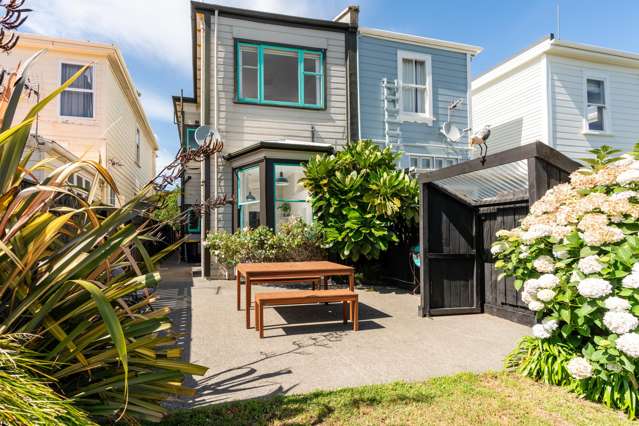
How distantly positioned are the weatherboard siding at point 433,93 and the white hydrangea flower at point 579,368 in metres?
8.87

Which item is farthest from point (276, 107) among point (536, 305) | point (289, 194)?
point (536, 305)

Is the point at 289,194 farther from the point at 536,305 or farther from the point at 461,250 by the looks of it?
the point at 536,305

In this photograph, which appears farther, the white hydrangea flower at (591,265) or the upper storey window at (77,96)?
the upper storey window at (77,96)

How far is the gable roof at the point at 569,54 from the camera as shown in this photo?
12211mm

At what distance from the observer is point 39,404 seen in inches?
57.5

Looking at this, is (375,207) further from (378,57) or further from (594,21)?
(594,21)

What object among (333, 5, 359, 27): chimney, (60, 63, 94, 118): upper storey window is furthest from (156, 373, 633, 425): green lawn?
(60, 63, 94, 118): upper storey window

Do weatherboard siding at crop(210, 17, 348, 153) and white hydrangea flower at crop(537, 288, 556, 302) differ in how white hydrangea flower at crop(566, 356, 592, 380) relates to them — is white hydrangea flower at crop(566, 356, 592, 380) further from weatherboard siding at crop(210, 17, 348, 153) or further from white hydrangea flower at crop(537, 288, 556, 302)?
weatherboard siding at crop(210, 17, 348, 153)

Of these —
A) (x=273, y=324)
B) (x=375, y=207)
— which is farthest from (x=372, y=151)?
(x=273, y=324)

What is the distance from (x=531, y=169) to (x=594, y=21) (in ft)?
39.5

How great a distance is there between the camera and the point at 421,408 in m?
2.83

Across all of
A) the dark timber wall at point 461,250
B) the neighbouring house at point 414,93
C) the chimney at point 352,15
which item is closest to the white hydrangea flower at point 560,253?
the dark timber wall at point 461,250

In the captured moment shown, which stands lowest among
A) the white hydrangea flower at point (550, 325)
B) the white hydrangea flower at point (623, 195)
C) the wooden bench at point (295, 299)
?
the wooden bench at point (295, 299)

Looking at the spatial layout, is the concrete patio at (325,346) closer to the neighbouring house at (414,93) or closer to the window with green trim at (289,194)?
the window with green trim at (289,194)
